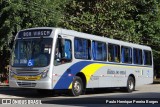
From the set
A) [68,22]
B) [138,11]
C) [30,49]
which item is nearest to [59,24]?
[68,22]

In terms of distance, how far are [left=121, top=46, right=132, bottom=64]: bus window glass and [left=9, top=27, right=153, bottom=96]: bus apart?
138 centimetres

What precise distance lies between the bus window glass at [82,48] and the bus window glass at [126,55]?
3.90m

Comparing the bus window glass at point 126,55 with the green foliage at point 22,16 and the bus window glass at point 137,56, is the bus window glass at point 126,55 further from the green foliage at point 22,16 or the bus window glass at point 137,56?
the green foliage at point 22,16

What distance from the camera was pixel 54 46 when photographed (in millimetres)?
18297

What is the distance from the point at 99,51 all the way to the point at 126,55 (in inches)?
131

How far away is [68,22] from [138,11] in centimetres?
955

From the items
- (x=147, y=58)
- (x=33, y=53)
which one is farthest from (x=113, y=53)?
(x=33, y=53)

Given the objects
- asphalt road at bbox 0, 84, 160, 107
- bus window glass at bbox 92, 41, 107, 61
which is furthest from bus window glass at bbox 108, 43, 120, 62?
asphalt road at bbox 0, 84, 160, 107

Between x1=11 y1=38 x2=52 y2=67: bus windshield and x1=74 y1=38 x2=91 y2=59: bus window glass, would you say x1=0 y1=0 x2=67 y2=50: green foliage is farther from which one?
x1=11 y1=38 x2=52 y2=67: bus windshield

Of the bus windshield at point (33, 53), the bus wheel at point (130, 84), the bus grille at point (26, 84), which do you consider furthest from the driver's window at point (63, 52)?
the bus wheel at point (130, 84)

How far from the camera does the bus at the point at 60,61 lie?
1822 cm

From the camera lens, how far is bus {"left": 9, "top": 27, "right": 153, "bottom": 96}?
59.8 feet

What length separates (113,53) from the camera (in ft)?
76.0

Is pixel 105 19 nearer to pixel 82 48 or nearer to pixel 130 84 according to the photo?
pixel 130 84
